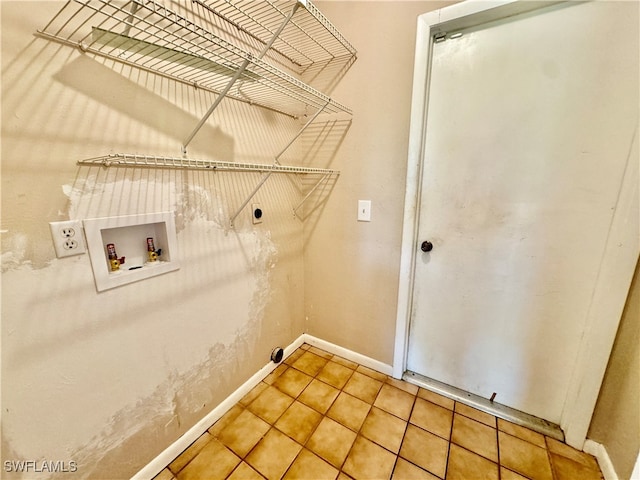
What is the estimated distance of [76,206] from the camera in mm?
813

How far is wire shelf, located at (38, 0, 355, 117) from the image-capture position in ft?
2.43

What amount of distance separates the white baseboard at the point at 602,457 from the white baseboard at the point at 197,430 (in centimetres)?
168

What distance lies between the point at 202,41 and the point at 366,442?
1.96 metres

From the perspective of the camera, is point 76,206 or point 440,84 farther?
point 440,84

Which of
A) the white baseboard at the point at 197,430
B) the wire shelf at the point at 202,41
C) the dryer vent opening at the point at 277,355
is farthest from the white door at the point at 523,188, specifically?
the white baseboard at the point at 197,430

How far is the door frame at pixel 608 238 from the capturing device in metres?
1.01

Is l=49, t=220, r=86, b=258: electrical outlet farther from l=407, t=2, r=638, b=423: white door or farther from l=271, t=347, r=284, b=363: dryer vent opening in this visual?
l=407, t=2, r=638, b=423: white door

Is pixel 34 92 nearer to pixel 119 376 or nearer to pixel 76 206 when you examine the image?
pixel 76 206

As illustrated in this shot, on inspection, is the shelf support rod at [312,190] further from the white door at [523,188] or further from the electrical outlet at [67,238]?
the electrical outlet at [67,238]

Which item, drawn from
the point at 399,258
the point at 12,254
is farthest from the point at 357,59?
the point at 12,254

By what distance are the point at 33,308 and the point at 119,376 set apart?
0.39m

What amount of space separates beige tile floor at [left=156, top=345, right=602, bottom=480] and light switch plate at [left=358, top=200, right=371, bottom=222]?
3.49 feet

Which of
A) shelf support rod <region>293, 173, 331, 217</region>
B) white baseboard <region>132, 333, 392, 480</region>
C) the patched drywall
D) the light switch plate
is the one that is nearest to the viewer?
the patched drywall

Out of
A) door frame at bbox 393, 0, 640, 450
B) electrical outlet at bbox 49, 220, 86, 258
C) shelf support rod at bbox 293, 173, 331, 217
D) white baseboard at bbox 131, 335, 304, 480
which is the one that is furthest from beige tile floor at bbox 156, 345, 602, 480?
shelf support rod at bbox 293, 173, 331, 217
